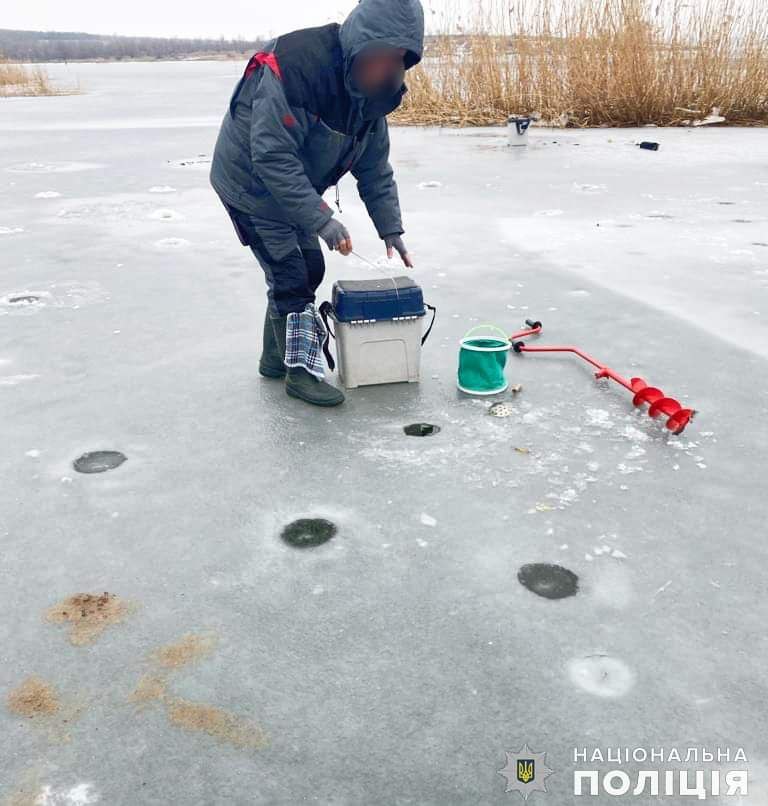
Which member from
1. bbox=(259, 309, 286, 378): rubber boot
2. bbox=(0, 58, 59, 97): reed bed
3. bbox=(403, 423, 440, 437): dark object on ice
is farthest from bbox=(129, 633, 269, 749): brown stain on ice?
bbox=(0, 58, 59, 97): reed bed

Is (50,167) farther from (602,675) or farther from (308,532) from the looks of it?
(602,675)

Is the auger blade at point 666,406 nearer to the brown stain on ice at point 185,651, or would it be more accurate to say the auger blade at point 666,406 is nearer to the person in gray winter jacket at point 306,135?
the person in gray winter jacket at point 306,135

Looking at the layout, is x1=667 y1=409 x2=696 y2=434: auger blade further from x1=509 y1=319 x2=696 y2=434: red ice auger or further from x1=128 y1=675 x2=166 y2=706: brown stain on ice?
x1=128 y1=675 x2=166 y2=706: brown stain on ice

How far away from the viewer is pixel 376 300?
261 centimetres

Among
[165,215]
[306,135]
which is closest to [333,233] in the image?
[306,135]

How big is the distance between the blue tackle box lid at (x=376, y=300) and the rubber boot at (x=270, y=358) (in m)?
0.27

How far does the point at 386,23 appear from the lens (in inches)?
82.9

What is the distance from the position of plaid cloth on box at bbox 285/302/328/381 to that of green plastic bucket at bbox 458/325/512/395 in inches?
19.2

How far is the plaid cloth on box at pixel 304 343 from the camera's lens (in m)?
2.62

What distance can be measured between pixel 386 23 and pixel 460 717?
1.75 metres

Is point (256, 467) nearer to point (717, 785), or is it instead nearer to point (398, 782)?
point (398, 782)

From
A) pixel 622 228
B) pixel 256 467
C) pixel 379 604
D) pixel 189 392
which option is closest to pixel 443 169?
pixel 622 228

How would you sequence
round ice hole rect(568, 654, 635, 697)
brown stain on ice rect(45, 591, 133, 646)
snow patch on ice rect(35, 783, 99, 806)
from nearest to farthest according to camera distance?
snow patch on ice rect(35, 783, 99, 806), round ice hole rect(568, 654, 635, 697), brown stain on ice rect(45, 591, 133, 646)

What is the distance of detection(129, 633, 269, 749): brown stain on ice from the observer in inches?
52.1
